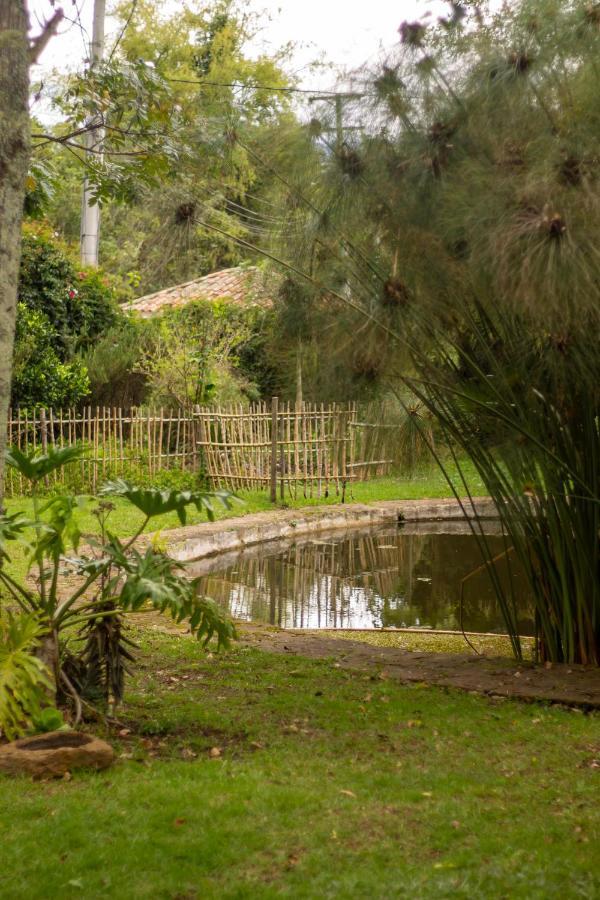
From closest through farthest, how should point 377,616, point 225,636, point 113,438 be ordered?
point 225,636 < point 377,616 < point 113,438

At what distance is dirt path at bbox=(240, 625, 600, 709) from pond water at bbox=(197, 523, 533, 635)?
1.18 metres

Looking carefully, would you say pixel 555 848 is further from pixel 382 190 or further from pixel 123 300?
pixel 123 300

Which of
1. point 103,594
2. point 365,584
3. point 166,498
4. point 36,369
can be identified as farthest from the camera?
point 36,369

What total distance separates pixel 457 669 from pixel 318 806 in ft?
8.96

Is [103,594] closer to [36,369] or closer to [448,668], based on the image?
[448,668]

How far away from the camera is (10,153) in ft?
14.3

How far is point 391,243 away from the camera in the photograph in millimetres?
5996

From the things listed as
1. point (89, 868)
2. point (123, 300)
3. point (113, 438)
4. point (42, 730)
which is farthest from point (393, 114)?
point (123, 300)

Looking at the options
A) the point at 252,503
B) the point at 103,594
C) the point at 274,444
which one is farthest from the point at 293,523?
the point at 103,594

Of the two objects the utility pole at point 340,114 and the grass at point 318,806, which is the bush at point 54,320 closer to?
the utility pole at point 340,114

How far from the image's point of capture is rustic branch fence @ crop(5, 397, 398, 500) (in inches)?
609

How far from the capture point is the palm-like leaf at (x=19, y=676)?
4.27m

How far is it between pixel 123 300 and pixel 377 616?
63.7ft

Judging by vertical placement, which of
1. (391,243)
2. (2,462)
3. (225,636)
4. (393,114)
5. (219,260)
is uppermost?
(219,260)
